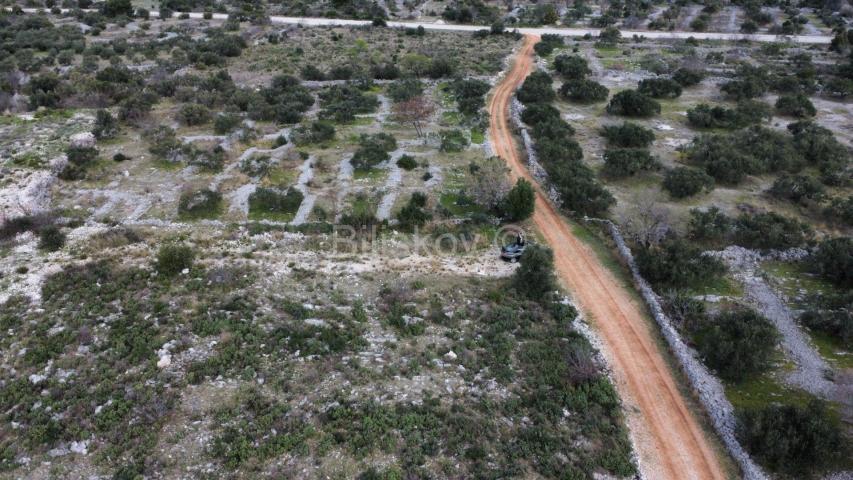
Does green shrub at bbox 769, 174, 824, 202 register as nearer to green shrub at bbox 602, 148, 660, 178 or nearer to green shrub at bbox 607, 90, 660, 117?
green shrub at bbox 602, 148, 660, 178

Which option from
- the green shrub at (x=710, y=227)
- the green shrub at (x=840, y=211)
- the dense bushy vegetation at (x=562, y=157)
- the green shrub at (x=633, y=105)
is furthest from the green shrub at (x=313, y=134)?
the green shrub at (x=840, y=211)

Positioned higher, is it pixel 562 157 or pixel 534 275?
pixel 562 157

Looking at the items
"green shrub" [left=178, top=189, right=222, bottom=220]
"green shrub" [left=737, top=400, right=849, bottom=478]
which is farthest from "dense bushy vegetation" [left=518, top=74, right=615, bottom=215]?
"green shrub" [left=178, top=189, right=222, bottom=220]

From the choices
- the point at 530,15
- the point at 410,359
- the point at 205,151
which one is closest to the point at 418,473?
the point at 410,359

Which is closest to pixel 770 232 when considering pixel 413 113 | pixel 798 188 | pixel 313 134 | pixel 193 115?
pixel 798 188

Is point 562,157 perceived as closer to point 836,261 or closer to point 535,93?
point 535,93

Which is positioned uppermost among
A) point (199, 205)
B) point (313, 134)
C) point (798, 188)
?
point (798, 188)
